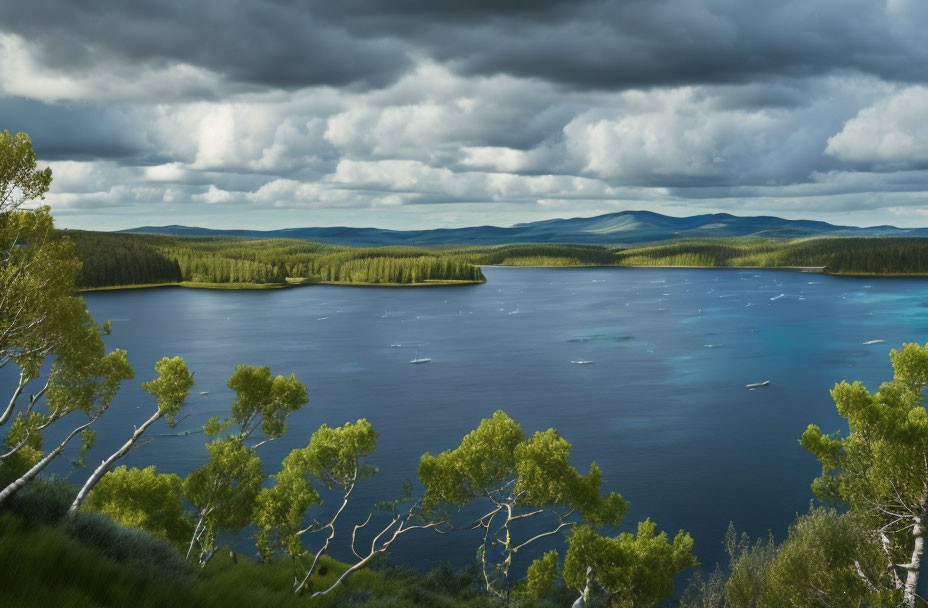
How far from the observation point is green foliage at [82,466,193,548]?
115 feet

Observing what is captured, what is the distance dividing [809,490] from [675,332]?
97.0 metres

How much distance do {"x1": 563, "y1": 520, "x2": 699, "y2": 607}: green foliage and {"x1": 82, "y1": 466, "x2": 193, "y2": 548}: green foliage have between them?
1884 centimetres

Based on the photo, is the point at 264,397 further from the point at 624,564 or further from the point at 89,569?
the point at 89,569

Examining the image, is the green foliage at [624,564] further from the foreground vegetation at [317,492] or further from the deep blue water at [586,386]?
the deep blue water at [586,386]

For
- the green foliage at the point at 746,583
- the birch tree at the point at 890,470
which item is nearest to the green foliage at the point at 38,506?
the birch tree at the point at 890,470

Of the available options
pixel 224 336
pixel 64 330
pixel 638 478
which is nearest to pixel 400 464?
pixel 638 478

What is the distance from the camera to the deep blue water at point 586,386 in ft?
208

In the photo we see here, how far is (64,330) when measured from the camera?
22.9 metres

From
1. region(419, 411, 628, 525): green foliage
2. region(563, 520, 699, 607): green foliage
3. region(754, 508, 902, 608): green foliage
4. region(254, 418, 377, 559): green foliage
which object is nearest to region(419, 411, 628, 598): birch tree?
region(419, 411, 628, 525): green foliage

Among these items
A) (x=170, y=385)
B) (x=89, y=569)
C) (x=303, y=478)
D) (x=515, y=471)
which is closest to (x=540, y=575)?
(x=515, y=471)

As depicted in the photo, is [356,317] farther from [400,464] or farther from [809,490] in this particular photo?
[809,490]

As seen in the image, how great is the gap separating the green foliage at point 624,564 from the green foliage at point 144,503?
1884cm

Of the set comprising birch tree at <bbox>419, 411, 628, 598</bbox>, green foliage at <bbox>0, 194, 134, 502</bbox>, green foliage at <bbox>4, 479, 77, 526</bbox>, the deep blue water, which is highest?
green foliage at <bbox>0, 194, 134, 502</bbox>

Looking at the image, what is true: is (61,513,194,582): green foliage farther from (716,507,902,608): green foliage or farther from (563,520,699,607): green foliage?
(716,507,902,608): green foliage
